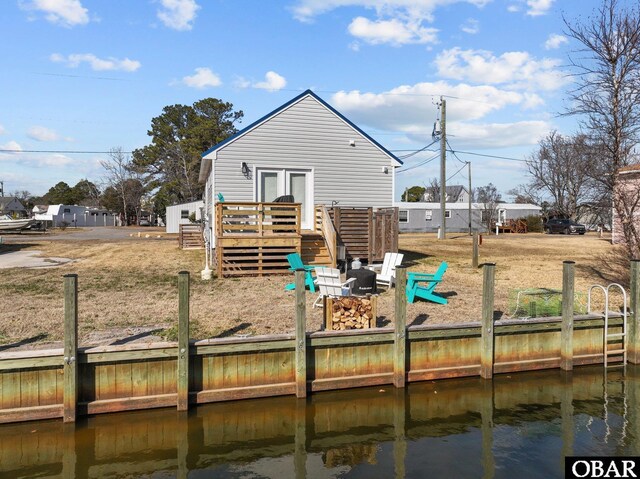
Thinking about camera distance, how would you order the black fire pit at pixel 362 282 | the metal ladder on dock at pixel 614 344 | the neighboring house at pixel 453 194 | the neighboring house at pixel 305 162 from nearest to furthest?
the metal ladder on dock at pixel 614 344 → the black fire pit at pixel 362 282 → the neighboring house at pixel 305 162 → the neighboring house at pixel 453 194

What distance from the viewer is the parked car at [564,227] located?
41781mm

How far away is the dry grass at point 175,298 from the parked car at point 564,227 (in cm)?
2544

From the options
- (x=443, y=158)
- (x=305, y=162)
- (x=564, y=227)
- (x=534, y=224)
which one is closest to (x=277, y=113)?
(x=305, y=162)

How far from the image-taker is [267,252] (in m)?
14.4

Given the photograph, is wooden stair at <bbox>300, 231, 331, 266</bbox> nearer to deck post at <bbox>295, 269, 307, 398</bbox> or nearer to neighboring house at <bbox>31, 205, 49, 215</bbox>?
deck post at <bbox>295, 269, 307, 398</bbox>

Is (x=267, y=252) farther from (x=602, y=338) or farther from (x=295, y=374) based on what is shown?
(x=602, y=338)

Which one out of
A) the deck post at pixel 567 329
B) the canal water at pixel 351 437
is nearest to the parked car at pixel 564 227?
the deck post at pixel 567 329

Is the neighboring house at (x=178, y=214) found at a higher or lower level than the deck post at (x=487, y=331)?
higher

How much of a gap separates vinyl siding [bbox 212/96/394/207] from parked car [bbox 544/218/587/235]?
2960 centimetres

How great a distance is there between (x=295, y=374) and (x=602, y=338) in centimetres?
534

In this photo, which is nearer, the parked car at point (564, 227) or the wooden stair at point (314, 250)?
the wooden stair at point (314, 250)

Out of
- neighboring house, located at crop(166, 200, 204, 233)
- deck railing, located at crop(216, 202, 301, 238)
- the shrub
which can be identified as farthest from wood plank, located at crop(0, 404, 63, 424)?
the shrub

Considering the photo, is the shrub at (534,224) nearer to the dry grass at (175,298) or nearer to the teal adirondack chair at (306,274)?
the dry grass at (175,298)

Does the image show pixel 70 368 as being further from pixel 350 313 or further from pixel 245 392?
pixel 350 313
